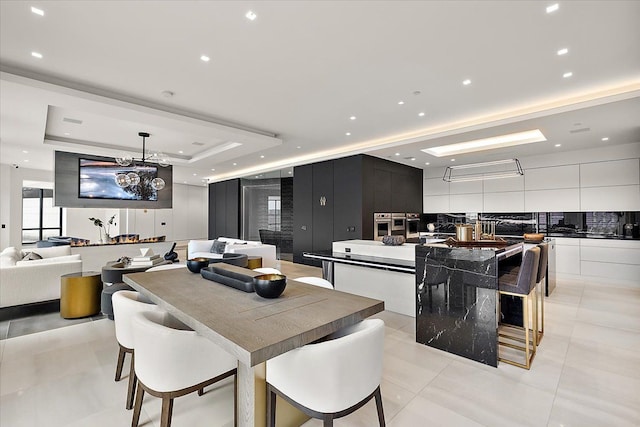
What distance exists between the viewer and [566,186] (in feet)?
20.5

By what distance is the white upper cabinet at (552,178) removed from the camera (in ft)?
20.2

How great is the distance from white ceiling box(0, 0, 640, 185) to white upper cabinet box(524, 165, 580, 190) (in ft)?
2.61

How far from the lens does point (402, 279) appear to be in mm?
3998

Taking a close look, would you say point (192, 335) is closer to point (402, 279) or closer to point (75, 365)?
point (75, 365)

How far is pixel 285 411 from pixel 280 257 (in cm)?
744

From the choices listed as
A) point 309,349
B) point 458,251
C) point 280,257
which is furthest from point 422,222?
point 309,349

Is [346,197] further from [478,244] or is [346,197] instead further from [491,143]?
[478,244]

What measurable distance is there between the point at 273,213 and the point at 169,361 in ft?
26.8

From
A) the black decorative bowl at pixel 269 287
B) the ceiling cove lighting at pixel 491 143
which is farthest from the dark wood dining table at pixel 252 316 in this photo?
the ceiling cove lighting at pixel 491 143

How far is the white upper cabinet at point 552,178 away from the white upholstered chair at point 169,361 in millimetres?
7368

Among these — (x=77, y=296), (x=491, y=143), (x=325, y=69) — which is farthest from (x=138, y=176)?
(x=491, y=143)

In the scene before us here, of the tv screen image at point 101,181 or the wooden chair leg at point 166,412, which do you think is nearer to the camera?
the wooden chair leg at point 166,412

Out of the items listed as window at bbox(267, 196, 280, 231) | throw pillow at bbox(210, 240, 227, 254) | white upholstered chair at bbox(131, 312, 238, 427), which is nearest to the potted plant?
throw pillow at bbox(210, 240, 227, 254)

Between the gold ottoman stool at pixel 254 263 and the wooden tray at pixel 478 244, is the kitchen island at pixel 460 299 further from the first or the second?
the gold ottoman stool at pixel 254 263
